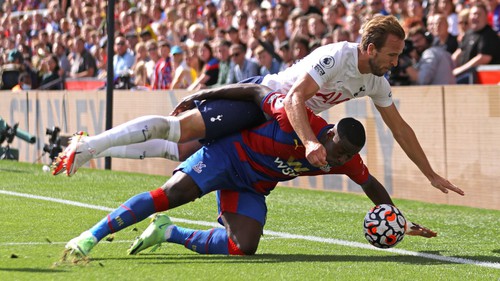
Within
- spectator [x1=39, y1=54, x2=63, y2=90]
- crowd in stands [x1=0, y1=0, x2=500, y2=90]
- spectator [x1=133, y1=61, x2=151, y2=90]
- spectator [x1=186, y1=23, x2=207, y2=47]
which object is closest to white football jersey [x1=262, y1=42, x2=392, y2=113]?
crowd in stands [x1=0, y1=0, x2=500, y2=90]

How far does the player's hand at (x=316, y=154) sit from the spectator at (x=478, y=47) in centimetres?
654

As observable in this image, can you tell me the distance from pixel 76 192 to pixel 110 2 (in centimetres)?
398

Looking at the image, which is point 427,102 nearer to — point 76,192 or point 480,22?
point 480,22

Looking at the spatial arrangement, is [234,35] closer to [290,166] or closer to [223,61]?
[223,61]

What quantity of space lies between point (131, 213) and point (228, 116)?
0.98m

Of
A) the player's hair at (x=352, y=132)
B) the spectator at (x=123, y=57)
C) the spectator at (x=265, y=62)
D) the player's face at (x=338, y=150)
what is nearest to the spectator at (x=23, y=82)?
the spectator at (x=123, y=57)

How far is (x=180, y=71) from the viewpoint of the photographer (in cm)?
1686

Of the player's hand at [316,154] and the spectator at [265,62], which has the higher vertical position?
the player's hand at [316,154]

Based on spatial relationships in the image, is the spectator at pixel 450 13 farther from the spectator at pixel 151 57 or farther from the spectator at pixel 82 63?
the spectator at pixel 82 63

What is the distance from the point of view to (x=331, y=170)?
752 cm

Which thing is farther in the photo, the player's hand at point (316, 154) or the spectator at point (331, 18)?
the spectator at point (331, 18)

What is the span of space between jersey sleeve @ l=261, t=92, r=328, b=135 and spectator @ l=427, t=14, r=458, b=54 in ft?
21.5

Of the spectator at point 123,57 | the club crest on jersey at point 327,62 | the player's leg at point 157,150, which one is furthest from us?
the spectator at point 123,57

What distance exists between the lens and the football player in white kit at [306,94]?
6.99 metres
